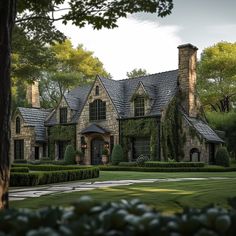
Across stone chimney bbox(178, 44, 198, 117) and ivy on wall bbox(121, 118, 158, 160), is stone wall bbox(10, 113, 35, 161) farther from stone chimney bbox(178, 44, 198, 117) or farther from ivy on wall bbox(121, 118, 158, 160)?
stone chimney bbox(178, 44, 198, 117)

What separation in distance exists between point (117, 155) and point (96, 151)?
4.07 meters

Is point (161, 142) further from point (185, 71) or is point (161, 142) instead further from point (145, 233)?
point (145, 233)

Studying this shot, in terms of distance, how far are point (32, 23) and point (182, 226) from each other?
16402mm

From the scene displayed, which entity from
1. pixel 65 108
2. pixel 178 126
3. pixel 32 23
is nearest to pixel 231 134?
pixel 178 126

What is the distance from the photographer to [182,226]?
3.45m

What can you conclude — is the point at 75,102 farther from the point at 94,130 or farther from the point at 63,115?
the point at 94,130

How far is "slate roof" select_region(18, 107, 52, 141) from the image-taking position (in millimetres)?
42250

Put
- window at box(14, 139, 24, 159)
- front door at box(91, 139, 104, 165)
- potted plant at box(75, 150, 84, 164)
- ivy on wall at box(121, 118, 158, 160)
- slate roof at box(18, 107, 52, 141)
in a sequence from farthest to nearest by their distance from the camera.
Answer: window at box(14, 139, 24, 159) < slate roof at box(18, 107, 52, 141) < potted plant at box(75, 150, 84, 164) < front door at box(91, 139, 104, 165) < ivy on wall at box(121, 118, 158, 160)

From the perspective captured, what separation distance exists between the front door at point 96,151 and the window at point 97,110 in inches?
88.5

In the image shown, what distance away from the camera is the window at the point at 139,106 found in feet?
116

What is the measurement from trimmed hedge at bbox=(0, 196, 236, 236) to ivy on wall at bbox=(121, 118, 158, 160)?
2957cm

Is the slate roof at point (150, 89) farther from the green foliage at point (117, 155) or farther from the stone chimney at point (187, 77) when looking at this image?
the green foliage at point (117, 155)

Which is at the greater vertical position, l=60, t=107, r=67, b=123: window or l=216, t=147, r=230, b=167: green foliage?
l=60, t=107, r=67, b=123: window

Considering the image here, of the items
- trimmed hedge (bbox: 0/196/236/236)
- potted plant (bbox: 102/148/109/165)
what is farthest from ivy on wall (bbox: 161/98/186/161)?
trimmed hedge (bbox: 0/196/236/236)
